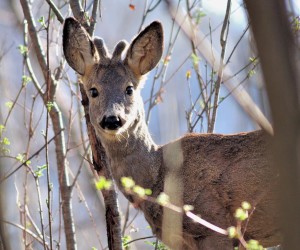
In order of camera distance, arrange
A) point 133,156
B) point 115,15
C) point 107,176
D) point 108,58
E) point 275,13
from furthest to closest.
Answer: point 115,15
point 108,58
point 133,156
point 107,176
point 275,13

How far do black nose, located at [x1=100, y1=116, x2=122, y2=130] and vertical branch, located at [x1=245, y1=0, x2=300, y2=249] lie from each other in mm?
4132

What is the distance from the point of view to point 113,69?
656 centimetres

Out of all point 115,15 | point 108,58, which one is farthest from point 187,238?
point 115,15

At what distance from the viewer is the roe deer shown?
18.7ft

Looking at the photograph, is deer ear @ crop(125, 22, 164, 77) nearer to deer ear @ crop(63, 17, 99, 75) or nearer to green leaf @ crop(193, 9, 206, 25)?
deer ear @ crop(63, 17, 99, 75)

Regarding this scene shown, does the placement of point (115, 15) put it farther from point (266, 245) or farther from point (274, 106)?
point (274, 106)

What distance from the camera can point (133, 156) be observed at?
613cm

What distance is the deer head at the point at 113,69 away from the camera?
6.02 meters

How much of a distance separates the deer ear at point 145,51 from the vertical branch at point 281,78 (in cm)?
498

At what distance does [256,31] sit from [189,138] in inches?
182

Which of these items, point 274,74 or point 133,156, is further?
point 133,156

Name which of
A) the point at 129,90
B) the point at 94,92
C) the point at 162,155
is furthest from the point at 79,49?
the point at 162,155

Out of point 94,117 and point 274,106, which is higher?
point 94,117

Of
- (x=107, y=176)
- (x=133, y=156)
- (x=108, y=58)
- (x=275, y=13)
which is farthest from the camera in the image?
(x=108, y=58)
